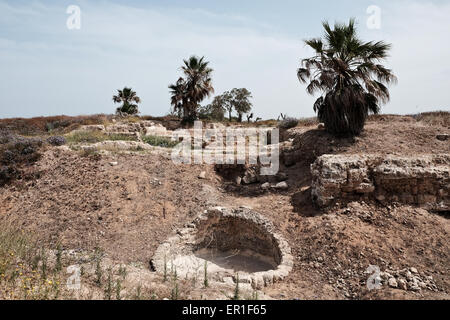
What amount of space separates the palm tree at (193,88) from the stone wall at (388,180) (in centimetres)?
2005

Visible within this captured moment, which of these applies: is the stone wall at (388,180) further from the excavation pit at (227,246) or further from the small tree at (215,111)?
the small tree at (215,111)

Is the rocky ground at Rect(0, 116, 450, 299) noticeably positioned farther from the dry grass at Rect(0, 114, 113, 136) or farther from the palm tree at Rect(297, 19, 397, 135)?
the dry grass at Rect(0, 114, 113, 136)

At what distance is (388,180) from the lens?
8586 millimetres

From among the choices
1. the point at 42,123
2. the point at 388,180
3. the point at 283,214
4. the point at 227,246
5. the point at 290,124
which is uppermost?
the point at 42,123

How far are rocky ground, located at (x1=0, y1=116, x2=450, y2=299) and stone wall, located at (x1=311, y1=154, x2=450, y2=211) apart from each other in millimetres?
339

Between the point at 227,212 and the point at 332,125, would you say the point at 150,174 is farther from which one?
the point at 332,125

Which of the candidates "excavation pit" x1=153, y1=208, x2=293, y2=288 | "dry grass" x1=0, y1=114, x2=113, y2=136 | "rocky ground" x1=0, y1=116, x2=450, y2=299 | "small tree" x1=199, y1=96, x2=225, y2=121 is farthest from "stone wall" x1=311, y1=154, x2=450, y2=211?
"small tree" x1=199, y1=96, x2=225, y2=121

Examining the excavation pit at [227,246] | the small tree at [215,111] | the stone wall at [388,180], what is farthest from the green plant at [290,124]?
the small tree at [215,111]

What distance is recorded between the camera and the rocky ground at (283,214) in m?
6.91

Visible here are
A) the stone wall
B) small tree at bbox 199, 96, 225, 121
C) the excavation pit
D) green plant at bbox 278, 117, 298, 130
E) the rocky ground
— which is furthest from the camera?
small tree at bbox 199, 96, 225, 121

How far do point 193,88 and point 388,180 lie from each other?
70.2ft

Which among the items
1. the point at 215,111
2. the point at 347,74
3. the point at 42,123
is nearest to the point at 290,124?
the point at 347,74

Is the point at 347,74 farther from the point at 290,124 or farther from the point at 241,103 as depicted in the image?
the point at 241,103

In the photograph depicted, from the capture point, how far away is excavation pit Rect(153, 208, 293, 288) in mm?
8109
